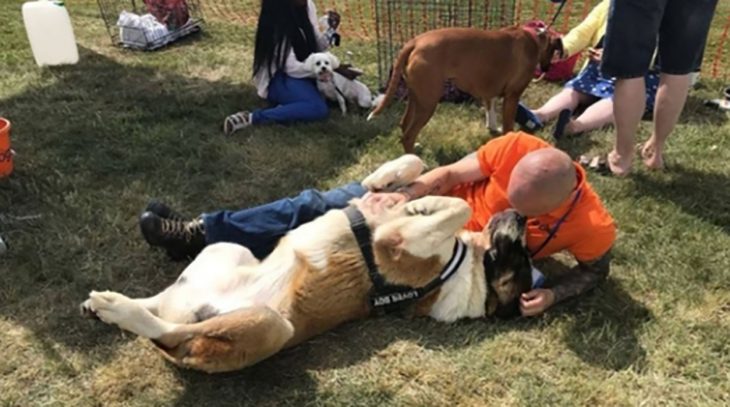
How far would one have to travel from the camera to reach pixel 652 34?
3777 millimetres

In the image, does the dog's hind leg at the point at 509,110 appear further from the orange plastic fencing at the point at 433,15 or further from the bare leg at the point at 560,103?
the orange plastic fencing at the point at 433,15

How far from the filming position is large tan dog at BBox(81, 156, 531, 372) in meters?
2.57

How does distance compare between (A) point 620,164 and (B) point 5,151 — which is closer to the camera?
(B) point 5,151

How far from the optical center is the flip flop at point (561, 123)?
4699 millimetres

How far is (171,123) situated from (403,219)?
2652 mm

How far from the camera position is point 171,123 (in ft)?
16.3

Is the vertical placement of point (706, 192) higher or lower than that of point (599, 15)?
lower

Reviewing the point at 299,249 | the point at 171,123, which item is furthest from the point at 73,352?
the point at 171,123

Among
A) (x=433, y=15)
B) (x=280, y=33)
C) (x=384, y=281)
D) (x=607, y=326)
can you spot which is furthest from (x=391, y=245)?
(x=433, y=15)

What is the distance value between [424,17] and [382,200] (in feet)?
9.93

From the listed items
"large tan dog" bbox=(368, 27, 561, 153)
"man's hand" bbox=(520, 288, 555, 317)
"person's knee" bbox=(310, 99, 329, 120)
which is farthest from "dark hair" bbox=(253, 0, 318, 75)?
"man's hand" bbox=(520, 288, 555, 317)

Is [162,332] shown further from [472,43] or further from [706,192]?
[706,192]

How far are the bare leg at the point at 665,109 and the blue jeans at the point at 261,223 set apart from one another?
2212mm

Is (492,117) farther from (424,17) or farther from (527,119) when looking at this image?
(424,17)
